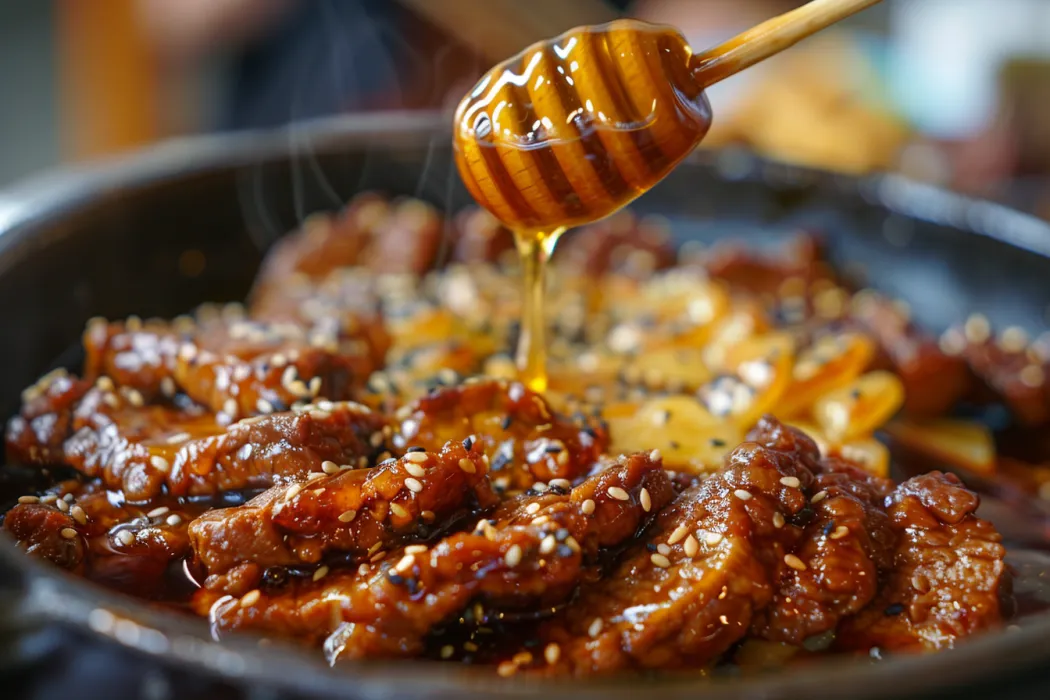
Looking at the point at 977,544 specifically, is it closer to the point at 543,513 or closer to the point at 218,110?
the point at 543,513

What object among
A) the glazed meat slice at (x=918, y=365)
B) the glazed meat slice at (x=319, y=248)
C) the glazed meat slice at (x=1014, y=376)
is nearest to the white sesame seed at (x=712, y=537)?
the glazed meat slice at (x=918, y=365)

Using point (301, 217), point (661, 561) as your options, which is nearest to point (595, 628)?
point (661, 561)

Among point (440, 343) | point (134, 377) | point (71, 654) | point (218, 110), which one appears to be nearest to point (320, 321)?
point (440, 343)

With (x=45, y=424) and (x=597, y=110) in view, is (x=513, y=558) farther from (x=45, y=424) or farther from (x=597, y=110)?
(x=45, y=424)

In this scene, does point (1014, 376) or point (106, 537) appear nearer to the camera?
point (106, 537)

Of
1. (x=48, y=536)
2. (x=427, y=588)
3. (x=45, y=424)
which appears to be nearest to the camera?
(x=427, y=588)

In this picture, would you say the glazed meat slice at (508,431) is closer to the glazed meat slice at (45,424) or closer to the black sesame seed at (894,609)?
the black sesame seed at (894,609)

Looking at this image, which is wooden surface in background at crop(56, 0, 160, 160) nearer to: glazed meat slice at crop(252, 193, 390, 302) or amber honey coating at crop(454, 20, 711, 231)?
glazed meat slice at crop(252, 193, 390, 302)
